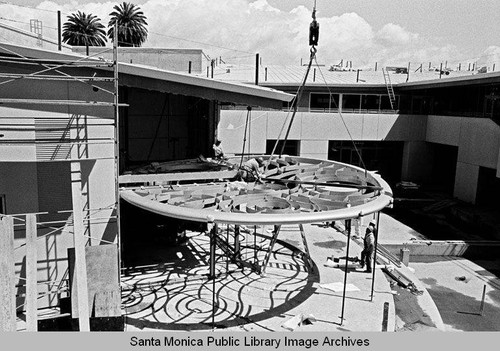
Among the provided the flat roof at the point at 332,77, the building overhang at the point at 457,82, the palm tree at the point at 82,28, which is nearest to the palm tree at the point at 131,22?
the palm tree at the point at 82,28

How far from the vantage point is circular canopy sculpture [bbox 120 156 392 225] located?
38.7ft

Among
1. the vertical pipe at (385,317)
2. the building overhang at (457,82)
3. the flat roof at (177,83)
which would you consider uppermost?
the building overhang at (457,82)

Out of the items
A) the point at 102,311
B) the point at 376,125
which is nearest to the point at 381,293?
the point at 102,311

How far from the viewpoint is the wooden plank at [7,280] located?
10742 millimetres

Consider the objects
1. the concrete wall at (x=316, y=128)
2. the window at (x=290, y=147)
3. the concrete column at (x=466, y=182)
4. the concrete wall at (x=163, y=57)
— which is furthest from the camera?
the window at (x=290, y=147)

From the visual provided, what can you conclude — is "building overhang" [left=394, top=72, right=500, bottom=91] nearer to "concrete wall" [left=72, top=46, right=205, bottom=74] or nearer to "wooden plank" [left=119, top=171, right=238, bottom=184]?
"concrete wall" [left=72, top=46, right=205, bottom=74]

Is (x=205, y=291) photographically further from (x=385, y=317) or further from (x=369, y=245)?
(x=369, y=245)

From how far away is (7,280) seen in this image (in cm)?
1093

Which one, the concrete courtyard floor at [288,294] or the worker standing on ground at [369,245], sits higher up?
the worker standing on ground at [369,245]

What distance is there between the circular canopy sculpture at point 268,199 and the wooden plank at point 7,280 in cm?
341

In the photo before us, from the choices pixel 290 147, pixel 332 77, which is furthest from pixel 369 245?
pixel 332 77

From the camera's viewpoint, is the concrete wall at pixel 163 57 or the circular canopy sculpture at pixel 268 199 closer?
the circular canopy sculpture at pixel 268 199

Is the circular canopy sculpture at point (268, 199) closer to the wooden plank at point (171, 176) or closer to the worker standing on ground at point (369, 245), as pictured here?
the wooden plank at point (171, 176)

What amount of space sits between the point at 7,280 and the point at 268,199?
742cm
